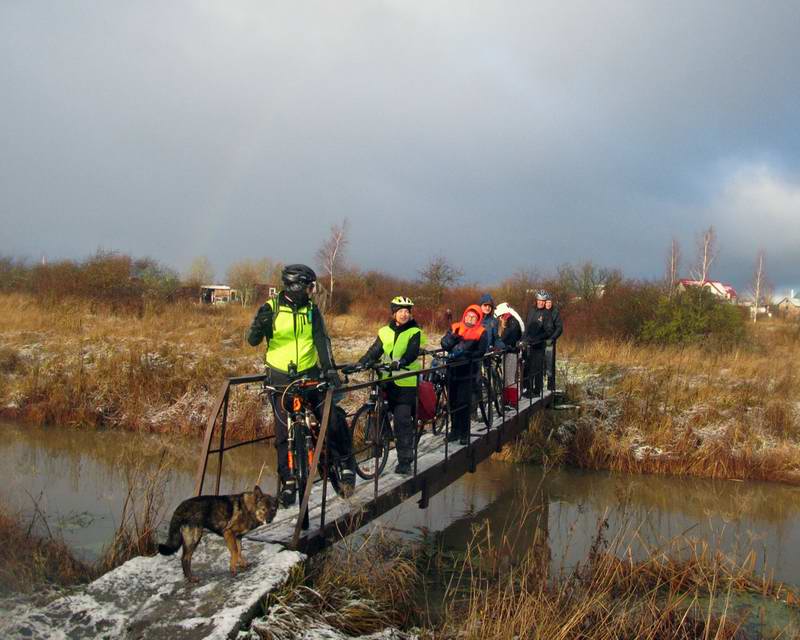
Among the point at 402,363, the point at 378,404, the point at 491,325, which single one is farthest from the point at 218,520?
the point at 491,325

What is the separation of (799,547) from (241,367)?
35.2 feet

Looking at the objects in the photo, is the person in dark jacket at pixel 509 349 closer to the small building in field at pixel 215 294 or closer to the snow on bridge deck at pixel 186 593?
the snow on bridge deck at pixel 186 593

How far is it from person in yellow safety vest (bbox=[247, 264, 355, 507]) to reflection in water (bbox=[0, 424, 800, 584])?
2295 mm

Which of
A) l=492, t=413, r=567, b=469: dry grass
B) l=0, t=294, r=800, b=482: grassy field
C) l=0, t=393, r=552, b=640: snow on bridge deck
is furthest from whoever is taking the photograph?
l=492, t=413, r=567, b=469: dry grass

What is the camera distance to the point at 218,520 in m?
4.09

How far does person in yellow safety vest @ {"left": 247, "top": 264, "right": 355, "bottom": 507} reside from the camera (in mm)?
4945

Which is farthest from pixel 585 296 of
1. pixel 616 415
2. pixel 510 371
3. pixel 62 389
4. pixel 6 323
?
pixel 6 323

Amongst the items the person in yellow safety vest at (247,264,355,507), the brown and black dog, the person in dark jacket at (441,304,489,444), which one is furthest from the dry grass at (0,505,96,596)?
the person in dark jacket at (441,304,489,444)

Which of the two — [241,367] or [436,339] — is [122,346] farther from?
[436,339]

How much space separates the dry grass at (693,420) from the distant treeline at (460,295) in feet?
10.9

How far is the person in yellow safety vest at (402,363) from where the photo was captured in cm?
A: 605

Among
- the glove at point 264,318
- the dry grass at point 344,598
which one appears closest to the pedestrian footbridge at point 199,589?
the dry grass at point 344,598

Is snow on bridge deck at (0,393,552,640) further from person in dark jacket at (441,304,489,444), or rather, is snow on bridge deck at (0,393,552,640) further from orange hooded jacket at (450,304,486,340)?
orange hooded jacket at (450,304,486,340)

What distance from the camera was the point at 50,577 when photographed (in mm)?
4977
